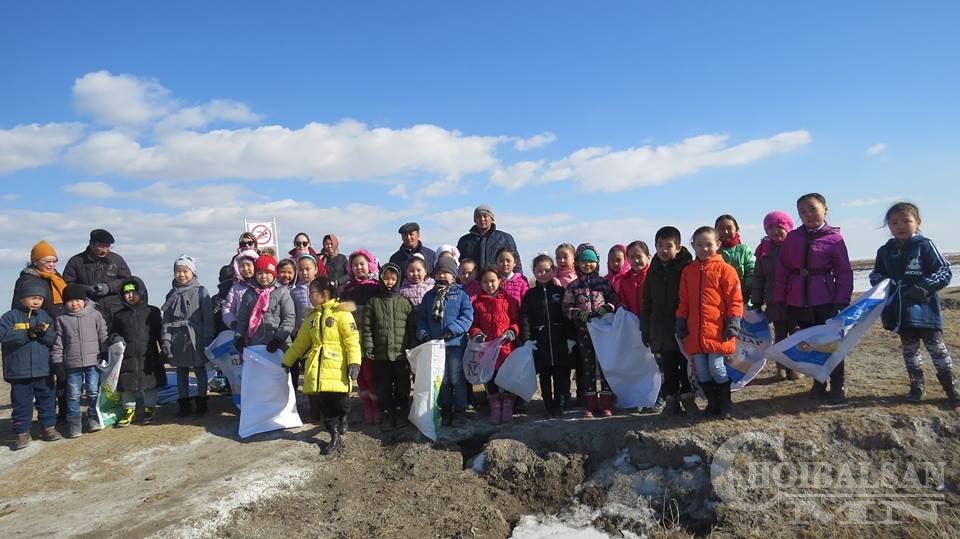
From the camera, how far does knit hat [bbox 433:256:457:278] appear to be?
5.55 metres

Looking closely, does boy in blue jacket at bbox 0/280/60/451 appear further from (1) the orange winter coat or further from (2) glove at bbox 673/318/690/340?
(1) the orange winter coat

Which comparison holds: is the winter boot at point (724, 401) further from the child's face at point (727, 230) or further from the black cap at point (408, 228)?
the black cap at point (408, 228)

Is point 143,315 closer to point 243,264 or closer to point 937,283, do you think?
point 243,264

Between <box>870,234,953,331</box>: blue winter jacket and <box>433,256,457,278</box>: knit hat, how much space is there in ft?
12.3

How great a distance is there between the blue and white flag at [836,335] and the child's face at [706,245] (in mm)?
1109

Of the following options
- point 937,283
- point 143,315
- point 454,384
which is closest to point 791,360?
point 937,283

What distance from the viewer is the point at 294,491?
440 cm

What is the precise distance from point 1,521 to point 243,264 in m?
2.91

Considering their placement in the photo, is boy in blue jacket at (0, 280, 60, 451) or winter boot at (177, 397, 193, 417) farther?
winter boot at (177, 397, 193, 417)

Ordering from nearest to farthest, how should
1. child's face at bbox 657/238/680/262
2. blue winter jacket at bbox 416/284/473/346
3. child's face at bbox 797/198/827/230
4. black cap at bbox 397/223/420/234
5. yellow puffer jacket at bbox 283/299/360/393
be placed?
child's face at bbox 657/238/680/262 < child's face at bbox 797/198/827/230 < yellow puffer jacket at bbox 283/299/360/393 < blue winter jacket at bbox 416/284/473/346 < black cap at bbox 397/223/420/234

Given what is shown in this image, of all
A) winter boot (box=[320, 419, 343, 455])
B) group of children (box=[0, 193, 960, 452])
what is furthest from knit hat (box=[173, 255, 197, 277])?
winter boot (box=[320, 419, 343, 455])

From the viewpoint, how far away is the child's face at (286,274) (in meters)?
6.23

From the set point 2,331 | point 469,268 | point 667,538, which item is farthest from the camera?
point 469,268

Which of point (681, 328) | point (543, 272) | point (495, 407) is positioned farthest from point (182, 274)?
point (681, 328)
